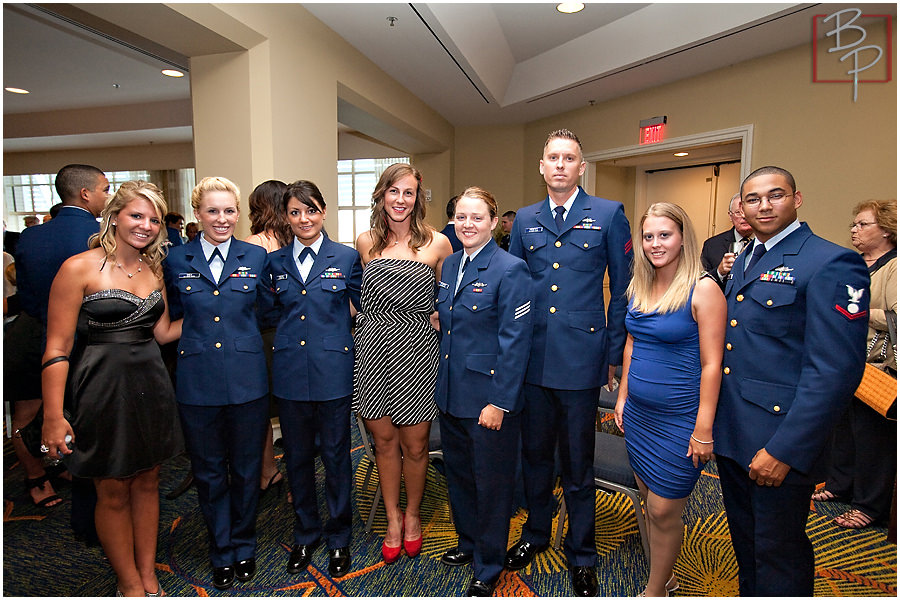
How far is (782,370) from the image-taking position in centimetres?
145

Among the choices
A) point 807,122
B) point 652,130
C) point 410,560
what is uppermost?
point 652,130

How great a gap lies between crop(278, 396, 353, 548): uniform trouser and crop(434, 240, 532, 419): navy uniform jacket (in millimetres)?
499

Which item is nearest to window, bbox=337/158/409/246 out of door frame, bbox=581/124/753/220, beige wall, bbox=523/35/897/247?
door frame, bbox=581/124/753/220

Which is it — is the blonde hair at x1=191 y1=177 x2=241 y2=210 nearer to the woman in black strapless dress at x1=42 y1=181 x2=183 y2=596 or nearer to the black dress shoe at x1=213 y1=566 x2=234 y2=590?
the woman in black strapless dress at x1=42 y1=181 x2=183 y2=596

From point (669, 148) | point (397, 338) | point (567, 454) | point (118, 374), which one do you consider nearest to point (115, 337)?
point (118, 374)

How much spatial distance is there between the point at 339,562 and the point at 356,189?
912 cm

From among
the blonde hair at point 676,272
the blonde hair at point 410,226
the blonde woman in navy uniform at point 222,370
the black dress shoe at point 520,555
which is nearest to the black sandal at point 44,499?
the blonde woman in navy uniform at point 222,370

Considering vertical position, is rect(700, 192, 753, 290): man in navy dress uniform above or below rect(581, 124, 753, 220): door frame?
below

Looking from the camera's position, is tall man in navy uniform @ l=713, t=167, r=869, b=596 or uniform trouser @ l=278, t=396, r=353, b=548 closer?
tall man in navy uniform @ l=713, t=167, r=869, b=596

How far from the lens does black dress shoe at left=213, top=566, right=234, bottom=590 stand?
209 centimetres

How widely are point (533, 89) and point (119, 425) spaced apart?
17.4 feet

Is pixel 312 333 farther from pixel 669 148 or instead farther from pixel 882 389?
pixel 669 148

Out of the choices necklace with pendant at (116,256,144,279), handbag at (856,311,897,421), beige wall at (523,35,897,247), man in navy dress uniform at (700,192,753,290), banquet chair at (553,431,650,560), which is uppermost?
beige wall at (523,35,897,247)

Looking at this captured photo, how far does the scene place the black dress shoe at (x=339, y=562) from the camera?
2166 millimetres
